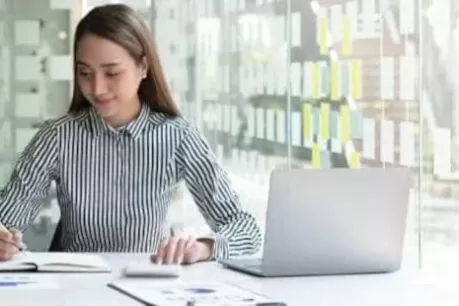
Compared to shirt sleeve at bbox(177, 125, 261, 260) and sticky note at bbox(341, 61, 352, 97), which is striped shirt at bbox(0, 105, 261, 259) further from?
sticky note at bbox(341, 61, 352, 97)

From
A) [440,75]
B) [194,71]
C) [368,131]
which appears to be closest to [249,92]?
[194,71]

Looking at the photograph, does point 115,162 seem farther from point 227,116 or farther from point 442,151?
point 227,116

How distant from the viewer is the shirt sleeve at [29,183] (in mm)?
2791

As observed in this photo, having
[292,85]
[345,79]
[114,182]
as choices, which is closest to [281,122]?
[292,85]

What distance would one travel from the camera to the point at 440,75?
4.07 meters

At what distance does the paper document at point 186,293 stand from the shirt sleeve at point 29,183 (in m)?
0.83

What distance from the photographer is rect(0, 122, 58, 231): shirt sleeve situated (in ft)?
9.16

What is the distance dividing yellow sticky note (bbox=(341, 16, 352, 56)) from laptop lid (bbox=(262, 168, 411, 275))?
216 cm

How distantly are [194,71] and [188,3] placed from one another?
34 cm

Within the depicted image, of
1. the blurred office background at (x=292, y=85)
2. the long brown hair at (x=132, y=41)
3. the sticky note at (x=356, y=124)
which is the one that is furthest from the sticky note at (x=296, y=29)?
the long brown hair at (x=132, y=41)

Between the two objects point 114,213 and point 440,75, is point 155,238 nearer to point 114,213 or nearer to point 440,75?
point 114,213

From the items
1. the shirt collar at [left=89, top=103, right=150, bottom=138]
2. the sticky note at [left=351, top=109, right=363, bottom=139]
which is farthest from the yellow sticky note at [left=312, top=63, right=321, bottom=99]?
the shirt collar at [left=89, top=103, right=150, bottom=138]

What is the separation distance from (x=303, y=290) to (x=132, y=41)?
110 cm

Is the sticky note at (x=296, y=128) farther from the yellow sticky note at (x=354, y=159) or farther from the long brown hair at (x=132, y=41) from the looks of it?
the long brown hair at (x=132, y=41)
